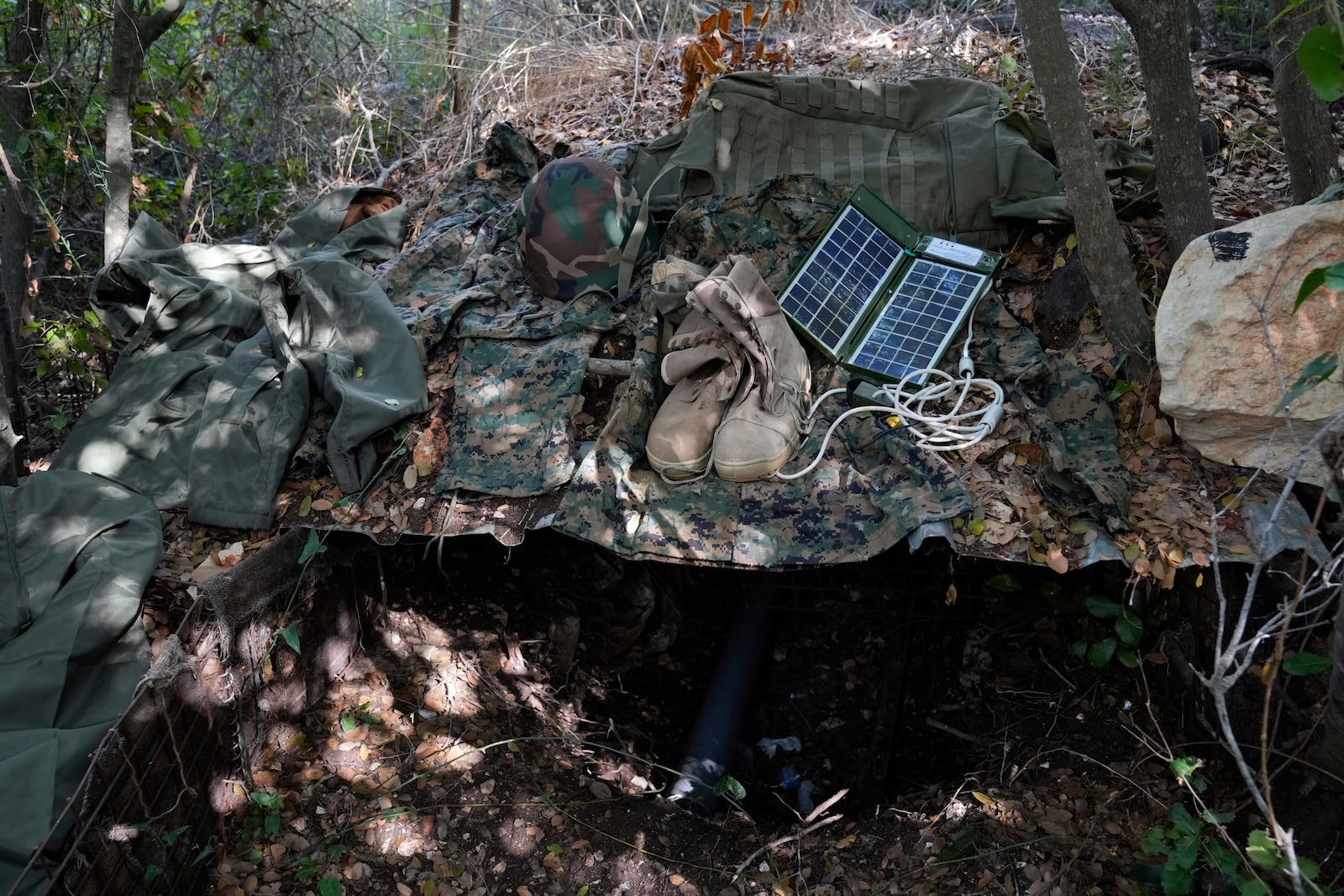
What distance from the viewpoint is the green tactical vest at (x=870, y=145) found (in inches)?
146

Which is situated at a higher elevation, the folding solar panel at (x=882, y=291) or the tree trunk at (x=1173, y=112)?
the tree trunk at (x=1173, y=112)

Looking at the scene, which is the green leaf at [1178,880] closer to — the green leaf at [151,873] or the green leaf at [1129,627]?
the green leaf at [1129,627]

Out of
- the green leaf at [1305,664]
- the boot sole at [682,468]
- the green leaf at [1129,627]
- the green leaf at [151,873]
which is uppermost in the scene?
the green leaf at [1305,664]

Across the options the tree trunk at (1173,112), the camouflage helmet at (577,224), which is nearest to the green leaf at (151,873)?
the camouflage helmet at (577,224)

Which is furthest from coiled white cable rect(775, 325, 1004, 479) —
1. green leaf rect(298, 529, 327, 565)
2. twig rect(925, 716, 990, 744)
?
green leaf rect(298, 529, 327, 565)

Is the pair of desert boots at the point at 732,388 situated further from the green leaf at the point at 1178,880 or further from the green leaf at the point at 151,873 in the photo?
the green leaf at the point at 151,873

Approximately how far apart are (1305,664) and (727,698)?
1.87 m

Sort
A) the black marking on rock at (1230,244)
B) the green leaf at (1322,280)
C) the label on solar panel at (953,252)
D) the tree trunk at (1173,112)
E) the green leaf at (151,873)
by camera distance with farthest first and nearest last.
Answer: the label on solar panel at (953,252) < the tree trunk at (1173,112) < the black marking on rock at (1230,244) < the green leaf at (151,873) < the green leaf at (1322,280)

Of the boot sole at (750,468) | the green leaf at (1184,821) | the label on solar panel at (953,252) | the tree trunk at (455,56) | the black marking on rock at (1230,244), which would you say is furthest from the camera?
the tree trunk at (455,56)

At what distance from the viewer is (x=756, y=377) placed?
10.3ft

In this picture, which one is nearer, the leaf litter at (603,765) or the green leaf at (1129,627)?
the leaf litter at (603,765)

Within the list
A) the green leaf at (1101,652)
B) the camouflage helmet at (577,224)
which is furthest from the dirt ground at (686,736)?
the camouflage helmet at (577,224)

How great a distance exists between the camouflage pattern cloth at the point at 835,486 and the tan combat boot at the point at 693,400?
0.07 metres

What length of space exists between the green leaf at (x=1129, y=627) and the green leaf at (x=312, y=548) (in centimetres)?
250
